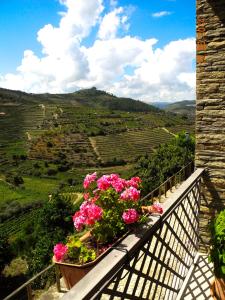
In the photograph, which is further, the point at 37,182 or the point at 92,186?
the point at 37,182

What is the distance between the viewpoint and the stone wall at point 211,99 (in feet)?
12.0

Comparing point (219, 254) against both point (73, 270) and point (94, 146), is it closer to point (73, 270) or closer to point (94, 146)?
point (73, 270)

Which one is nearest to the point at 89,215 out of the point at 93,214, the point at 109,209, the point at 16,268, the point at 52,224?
the point at 93,214

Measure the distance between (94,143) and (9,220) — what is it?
36.7 m

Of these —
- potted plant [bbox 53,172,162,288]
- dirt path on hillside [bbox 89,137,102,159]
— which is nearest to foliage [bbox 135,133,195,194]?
potted plant [bbox 53,172,162,288]

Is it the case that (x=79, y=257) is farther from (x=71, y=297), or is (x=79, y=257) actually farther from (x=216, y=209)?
→ (x=216, y=209)

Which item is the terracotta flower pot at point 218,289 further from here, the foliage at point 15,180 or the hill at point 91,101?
the hill at point 91,101

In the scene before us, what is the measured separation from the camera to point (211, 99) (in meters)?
3.76

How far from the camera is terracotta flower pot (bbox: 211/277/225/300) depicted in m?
2.76

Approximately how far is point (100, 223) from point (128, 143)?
82643mm

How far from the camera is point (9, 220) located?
168 ft

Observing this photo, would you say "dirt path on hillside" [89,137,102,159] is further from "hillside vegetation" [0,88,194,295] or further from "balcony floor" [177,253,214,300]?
"balcony floor" [177,253,214,300]

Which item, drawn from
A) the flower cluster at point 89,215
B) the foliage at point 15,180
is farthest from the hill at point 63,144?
the flower cluster at point 89,215

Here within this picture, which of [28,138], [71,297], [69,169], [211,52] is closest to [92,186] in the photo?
[71,297]
